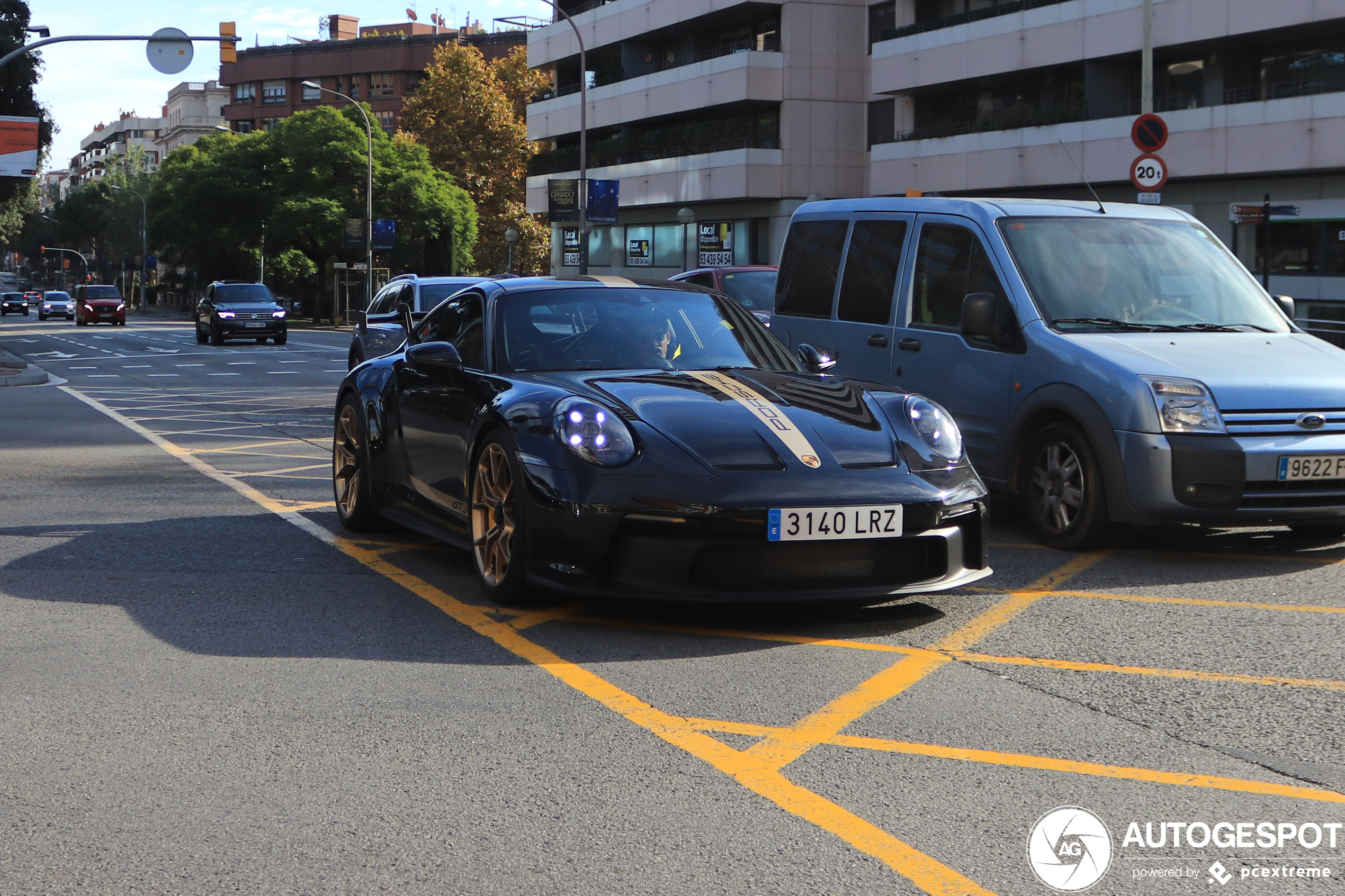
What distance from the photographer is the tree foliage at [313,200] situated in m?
70.2

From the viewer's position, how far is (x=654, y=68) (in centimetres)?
5534

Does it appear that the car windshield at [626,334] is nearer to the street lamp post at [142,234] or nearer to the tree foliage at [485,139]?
the tree foliage at [485,139]

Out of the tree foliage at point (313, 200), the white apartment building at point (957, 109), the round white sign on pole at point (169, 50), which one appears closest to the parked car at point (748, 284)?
the white apartment building at point (957, 109)

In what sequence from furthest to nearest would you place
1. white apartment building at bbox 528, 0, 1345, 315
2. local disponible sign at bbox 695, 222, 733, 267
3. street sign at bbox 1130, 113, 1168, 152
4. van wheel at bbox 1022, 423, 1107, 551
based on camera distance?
local disponible sign at bbox 695, 222, 733, 267 → white apartment building at bbox 528, 0, 1345, 315 → street sign at bbox 1130, 113, 1168, 152 → van wheel at bbox 1022, 423, 1107, 551

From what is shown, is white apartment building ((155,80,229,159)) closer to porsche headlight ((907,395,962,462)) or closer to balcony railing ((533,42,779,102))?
balcony railing ((533,42,779,102))

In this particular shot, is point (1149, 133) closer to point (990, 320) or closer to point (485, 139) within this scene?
point (990, 320)

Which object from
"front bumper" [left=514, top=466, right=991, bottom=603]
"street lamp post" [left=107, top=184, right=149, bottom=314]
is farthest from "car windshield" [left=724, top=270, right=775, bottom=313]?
"street lamp post" [left=107, top=184, right=149, bottom=314]

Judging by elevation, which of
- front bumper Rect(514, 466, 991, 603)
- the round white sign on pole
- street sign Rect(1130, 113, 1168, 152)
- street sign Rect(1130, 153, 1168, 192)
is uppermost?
the round white sign on pole

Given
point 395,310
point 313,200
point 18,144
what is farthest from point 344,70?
point 395,310

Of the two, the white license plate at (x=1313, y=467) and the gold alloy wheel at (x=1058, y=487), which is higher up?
the white license plate at (x=1313, y=467)

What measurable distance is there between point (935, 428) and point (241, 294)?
37.8 meters

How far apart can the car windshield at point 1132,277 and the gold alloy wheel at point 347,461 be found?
3.72 meters

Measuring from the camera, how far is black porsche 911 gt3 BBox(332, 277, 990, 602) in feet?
A: 18.6

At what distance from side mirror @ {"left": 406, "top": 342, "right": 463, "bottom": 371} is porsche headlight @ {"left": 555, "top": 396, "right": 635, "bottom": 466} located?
0.94m
